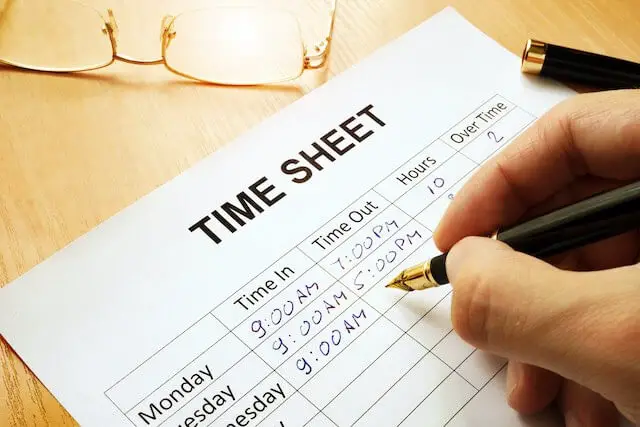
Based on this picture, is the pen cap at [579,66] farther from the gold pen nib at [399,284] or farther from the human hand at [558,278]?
the gold pen nib at [399,284]

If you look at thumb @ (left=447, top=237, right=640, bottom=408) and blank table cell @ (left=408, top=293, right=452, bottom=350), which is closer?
thumb @ (left=447, top=237, right=640, bottom=408)

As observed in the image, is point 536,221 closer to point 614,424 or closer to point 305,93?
point 614,424

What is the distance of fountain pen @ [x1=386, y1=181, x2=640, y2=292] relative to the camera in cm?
41

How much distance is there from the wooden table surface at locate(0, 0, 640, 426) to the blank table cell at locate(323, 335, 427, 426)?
16 centimetres

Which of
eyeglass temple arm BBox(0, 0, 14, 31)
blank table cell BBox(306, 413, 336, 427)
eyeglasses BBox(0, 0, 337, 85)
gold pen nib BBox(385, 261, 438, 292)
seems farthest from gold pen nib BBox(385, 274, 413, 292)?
eyeglass temple arm BBox(0, 0, 14, 31)

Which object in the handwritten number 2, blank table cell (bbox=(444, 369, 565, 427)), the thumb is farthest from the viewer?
the handwritten number 2

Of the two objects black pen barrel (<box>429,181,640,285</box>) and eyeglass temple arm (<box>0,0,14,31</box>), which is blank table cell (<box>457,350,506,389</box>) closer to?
black pen barrel (<box>429,181,640,285</box>)

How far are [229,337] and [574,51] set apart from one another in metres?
0.38

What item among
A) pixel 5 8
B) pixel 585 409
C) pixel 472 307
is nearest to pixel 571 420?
pixel 585 409

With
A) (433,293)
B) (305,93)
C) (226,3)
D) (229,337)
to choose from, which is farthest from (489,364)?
(226,3)

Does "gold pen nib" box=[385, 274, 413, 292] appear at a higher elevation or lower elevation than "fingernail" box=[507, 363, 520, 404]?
higher

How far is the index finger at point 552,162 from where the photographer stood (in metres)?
0.49

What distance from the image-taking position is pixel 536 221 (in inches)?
17.3

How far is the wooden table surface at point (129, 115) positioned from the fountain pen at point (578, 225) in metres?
0.25
